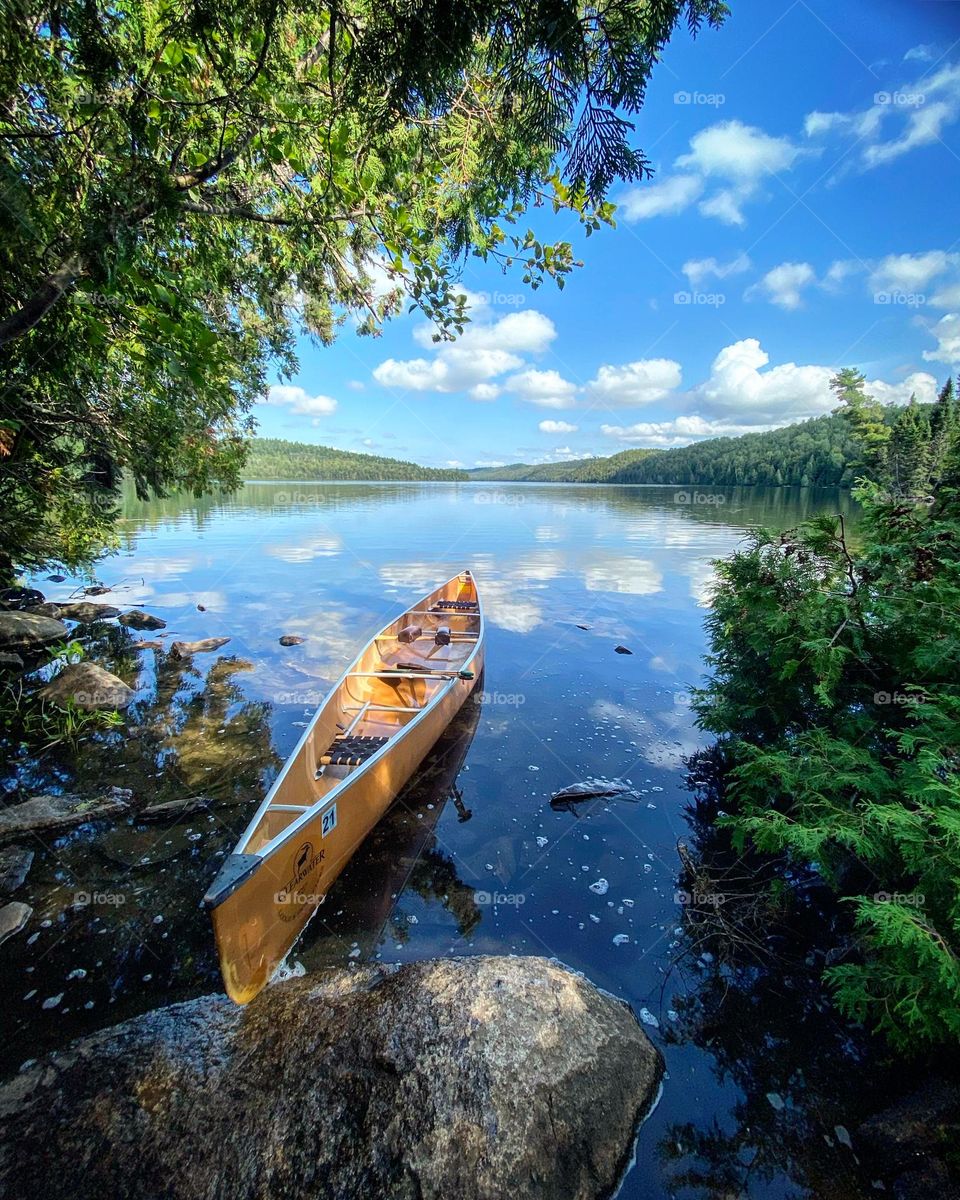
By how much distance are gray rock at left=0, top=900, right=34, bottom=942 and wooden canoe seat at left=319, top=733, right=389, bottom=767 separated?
9.45 ft

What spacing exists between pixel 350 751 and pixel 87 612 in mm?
13917

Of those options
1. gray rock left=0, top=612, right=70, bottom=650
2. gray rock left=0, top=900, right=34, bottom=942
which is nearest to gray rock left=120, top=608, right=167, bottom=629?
gray rock left=0, top=612, right=70, bottom=650

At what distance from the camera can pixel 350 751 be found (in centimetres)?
645

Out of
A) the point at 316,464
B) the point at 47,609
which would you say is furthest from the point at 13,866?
the point at 316,464

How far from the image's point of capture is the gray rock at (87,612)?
15228 mm

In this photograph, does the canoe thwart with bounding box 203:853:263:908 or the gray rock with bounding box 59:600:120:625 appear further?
the gray rock with bounding box 59:600:120:625

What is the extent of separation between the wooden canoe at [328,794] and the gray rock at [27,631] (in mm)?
8560

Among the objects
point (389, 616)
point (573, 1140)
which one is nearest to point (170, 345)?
point (573, 1140)

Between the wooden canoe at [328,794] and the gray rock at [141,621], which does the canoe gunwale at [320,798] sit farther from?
the gray rock at [141,621]

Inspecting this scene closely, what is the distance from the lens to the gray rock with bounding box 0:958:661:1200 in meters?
2.55

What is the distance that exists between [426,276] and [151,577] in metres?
22.3

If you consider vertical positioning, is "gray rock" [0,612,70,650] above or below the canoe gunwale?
below

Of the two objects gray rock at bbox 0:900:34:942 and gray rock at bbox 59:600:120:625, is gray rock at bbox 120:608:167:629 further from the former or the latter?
gray rock at bbox 0:900:34:942

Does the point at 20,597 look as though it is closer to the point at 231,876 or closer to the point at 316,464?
the point at 231,876
